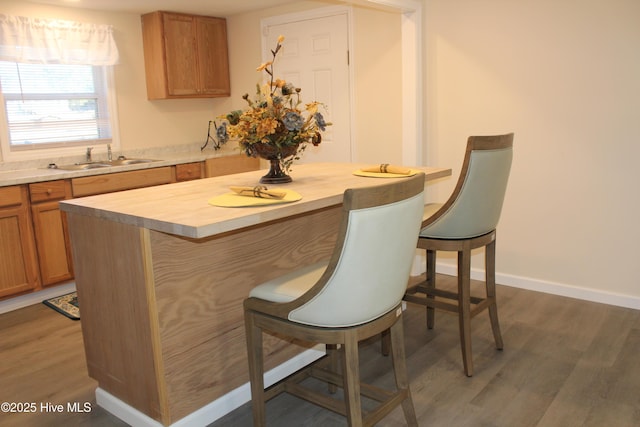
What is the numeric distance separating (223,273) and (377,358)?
3.38 ft

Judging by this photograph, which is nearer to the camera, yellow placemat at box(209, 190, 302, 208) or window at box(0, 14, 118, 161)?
yellow placemat at box(209, 190, 302, 208)

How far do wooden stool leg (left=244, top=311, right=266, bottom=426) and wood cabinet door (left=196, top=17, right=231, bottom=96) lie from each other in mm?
3805

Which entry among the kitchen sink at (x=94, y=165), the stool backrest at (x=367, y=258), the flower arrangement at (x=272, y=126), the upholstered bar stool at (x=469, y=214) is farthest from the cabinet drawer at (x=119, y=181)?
the stool backrest at (x=367, y=258)

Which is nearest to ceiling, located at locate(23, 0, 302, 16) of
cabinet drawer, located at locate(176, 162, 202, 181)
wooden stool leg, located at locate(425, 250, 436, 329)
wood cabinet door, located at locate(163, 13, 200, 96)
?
wood cabinet door, located at locate(163, 13, 200, 96)

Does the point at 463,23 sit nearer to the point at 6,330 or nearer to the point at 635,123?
the point at 635,123

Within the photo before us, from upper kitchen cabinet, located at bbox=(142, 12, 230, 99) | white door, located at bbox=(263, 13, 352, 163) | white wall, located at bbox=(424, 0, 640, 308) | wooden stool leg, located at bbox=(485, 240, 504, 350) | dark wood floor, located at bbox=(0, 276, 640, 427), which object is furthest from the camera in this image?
upper kitchen cabinet, located at bbox=(142, 12, 230, 99)

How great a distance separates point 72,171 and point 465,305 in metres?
3.00

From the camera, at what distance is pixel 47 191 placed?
3.82m

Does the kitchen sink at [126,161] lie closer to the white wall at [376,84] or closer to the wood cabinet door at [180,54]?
the wood cabinet door at [180,54]

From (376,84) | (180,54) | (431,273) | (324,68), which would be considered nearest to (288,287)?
(431,273)

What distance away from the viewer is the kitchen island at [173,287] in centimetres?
196

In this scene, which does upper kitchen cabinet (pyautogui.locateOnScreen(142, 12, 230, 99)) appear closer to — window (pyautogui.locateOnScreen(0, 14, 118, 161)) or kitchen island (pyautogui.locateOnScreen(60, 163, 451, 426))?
window (pyautogui.locateOnScreen(0, 14, 118, 161))

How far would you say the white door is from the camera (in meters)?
4.48

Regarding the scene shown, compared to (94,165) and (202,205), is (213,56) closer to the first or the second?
(94,165)
